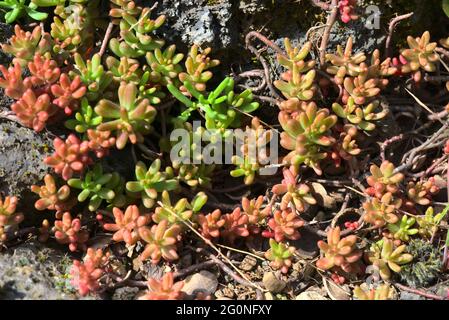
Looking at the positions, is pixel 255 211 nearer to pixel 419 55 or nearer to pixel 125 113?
pixel 125 113

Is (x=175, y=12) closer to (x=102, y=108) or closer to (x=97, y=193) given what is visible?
(x=102, y=108)

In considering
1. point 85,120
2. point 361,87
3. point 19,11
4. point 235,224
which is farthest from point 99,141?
point 361,87

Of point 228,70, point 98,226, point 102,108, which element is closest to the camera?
point 102,108

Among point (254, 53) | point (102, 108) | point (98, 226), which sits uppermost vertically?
point (254, 53)

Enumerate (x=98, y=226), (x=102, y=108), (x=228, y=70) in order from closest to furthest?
(x=102, y=108)
(x=98, y=226)
(x=228, y=70)

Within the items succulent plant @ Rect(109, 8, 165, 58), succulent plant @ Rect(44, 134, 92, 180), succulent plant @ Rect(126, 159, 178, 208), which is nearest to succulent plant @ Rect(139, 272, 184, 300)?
succulent plant @ Rect(126, 159, 178, 208)

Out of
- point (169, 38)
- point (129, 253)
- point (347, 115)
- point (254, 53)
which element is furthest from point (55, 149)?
point (347, 115)

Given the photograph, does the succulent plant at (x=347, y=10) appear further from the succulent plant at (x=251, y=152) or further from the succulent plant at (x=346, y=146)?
the succulent plant at (x=251, y=152)
